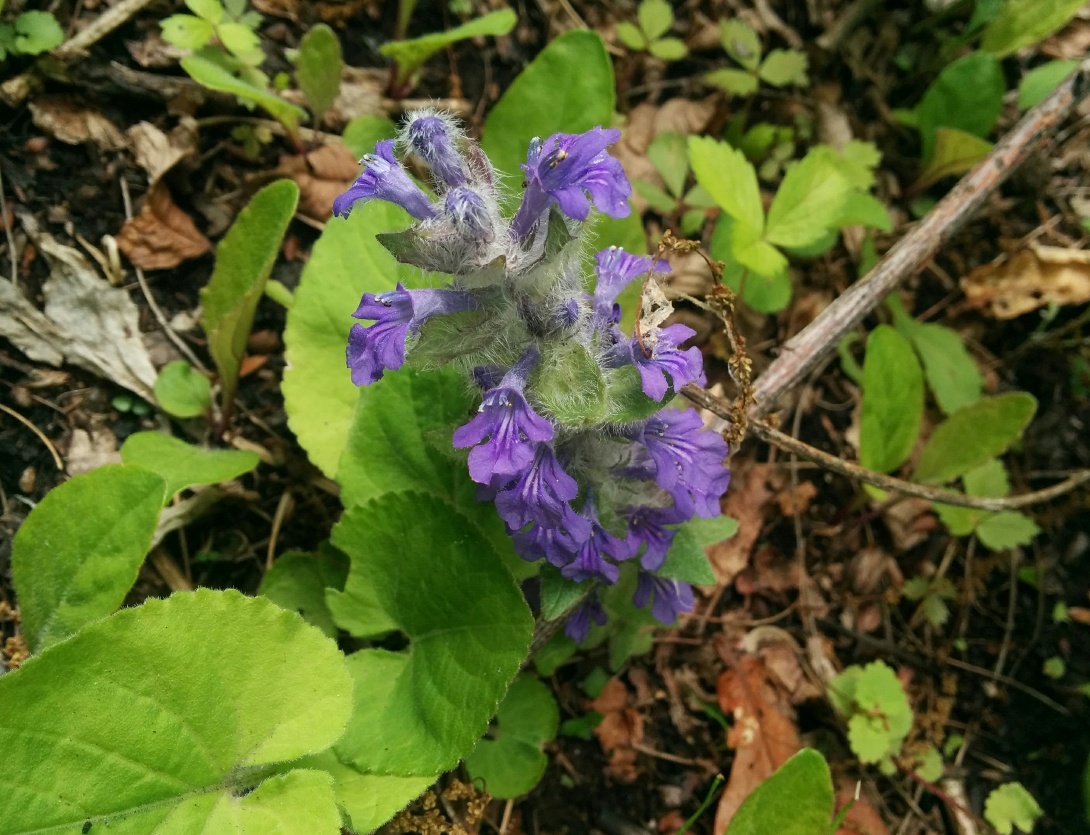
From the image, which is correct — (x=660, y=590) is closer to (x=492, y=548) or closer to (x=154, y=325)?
(x=492, y=548)

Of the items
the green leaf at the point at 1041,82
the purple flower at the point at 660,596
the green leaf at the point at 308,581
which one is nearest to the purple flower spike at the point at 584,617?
the purple flower at the point at 660,596

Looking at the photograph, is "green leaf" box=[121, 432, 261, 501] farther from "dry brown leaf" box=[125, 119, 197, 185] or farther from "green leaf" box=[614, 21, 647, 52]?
"green leaf" box=[614, 21, 647, 52]

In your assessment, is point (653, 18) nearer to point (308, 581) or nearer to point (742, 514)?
point (742, 514)

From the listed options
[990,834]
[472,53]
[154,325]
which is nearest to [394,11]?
[472,53]

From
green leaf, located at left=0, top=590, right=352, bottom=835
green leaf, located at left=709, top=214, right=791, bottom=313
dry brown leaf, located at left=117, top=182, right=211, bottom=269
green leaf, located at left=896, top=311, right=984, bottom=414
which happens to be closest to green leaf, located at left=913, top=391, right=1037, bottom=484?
green leaf, located at left=896, top=311, right=984, bottom=414

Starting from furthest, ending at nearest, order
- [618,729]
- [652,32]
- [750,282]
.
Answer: [652,32] → [750,282] → [618,729]

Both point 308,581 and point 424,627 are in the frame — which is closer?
point 424,627

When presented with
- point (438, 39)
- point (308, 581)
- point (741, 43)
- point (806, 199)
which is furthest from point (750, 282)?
point (308, 581)
